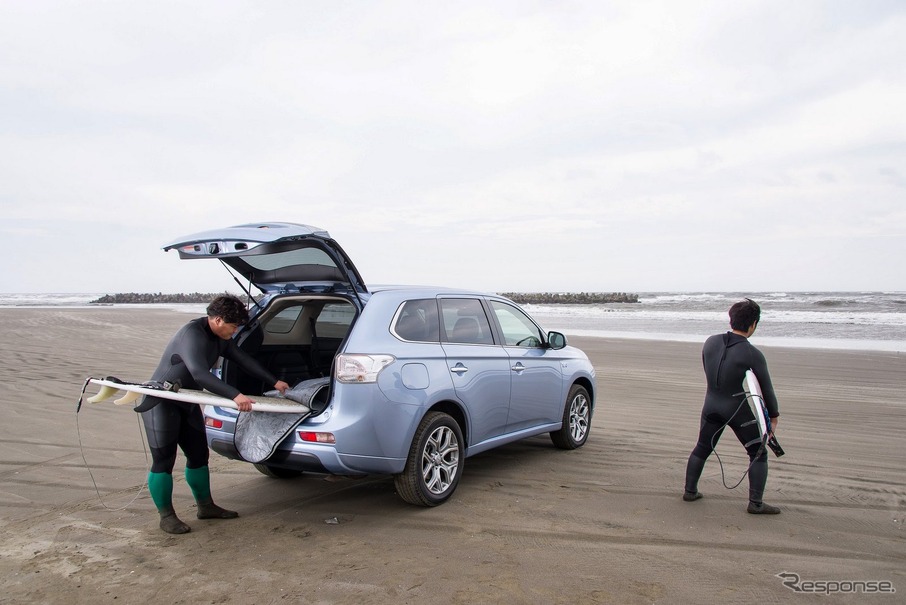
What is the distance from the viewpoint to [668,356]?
1564cm

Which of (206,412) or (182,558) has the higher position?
(206,412)

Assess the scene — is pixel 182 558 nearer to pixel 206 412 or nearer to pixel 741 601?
pixel 206 412

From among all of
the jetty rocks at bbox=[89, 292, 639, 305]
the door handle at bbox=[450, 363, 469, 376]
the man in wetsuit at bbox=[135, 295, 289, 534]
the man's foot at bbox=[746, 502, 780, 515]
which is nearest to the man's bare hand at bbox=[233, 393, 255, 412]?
the man in wetsuit at bbox=[135, 295, 289, 534]

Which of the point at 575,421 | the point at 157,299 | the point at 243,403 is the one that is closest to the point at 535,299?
the point at 157,299

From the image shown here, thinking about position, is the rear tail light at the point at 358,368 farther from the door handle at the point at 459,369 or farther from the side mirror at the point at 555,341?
the side mirror at the point at 555,341

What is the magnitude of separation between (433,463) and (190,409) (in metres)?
1.78

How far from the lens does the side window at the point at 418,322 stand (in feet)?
15.9

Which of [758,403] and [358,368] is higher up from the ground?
[358,368]

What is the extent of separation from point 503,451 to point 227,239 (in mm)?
3732

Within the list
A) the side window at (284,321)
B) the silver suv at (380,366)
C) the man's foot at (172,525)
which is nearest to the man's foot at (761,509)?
the silver suv at (380,366)

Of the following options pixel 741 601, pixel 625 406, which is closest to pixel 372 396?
pixel 741 601

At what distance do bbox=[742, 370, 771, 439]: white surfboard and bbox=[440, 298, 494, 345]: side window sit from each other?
2.10m

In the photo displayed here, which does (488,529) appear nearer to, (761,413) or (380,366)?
(380,366)

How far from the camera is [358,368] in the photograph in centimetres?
439
